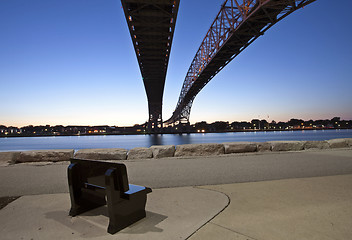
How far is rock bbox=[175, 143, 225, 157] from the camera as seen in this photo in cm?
469

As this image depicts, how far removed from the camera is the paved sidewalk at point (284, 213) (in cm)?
153

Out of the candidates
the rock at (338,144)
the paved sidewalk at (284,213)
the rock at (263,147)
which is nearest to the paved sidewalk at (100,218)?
the paved sidewalk at (284,213)

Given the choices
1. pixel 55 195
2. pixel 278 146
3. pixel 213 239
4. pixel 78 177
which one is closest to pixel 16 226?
pixel 78 177

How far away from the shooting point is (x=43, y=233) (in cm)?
164

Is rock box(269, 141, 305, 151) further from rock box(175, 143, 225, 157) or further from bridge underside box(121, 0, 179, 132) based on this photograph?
bridge underside box(121, 0, 179, 132)

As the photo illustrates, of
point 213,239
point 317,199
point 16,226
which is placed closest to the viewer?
point 213,239

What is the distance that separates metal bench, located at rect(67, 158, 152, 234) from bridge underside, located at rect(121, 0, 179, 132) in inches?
497

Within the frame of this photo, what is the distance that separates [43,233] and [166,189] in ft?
4.71

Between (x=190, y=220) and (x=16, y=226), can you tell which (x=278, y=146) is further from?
(x=16, y=226)

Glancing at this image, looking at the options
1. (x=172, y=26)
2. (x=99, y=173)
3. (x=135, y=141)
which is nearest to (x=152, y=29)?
(x=172, y=26)

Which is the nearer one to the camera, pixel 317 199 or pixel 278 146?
pixel 317 199

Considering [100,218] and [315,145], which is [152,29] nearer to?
[315,145]

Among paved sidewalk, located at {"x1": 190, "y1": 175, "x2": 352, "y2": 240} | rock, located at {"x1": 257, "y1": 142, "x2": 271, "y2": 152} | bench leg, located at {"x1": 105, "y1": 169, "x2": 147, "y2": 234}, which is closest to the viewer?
paved sidewalk, located at {"x1": 190, "y1": 175, "x2": 352, "y2": 240}

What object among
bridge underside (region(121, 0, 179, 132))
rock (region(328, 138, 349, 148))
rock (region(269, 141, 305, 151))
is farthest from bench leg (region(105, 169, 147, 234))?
bridge underside (region(121, 0, 179, 132))
